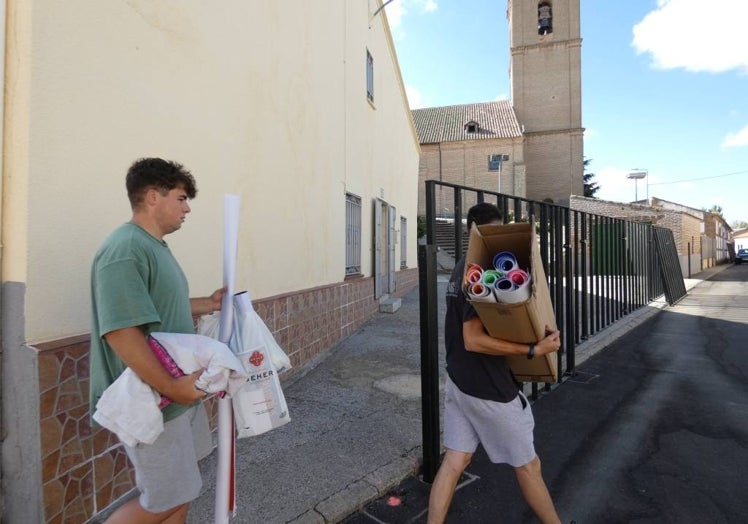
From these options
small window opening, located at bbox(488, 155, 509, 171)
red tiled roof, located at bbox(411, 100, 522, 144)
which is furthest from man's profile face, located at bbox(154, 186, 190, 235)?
small window opening, located at bbox(488, 155, 509, 171)

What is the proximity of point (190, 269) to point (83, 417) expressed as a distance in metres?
1.31

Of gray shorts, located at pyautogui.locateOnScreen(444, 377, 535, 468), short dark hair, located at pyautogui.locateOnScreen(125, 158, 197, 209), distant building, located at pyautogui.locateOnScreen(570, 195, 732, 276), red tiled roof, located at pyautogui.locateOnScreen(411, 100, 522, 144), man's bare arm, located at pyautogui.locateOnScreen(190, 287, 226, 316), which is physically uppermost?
red tiled roof, located at pyautogui.locateOnScreen(411, 100, 522, 144)

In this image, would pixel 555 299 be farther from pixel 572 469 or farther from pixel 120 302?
pixel 120 302

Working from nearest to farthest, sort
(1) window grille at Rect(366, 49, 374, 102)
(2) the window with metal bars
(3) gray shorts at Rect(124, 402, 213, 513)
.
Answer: (3) gray shorts at Rect(124, 402, 213, 513) → (2) the window with metal bars → (1) window grille at Rect(366, 49, 374, 102)

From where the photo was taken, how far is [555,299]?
5.05 meters

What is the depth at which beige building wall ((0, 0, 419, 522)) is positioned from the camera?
7.17 feet

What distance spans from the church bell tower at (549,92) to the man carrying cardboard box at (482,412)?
36.9 m

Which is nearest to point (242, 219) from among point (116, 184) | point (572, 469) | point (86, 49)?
point (116, 184)

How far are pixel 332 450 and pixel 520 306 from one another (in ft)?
6.98

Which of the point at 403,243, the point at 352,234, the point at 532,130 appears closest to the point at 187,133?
the point at 352,234

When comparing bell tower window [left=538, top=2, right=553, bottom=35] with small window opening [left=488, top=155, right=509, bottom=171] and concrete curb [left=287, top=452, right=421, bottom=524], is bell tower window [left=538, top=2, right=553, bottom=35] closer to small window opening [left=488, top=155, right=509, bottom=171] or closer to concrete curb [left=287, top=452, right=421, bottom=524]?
small window opening [left=488, top=155, right=509, bottom=171]

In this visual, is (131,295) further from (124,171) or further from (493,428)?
(493,428)

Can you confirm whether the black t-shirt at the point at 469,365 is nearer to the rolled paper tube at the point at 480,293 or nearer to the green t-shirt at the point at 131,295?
the rolled paper tube at the point at 480,293

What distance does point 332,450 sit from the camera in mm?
3453
